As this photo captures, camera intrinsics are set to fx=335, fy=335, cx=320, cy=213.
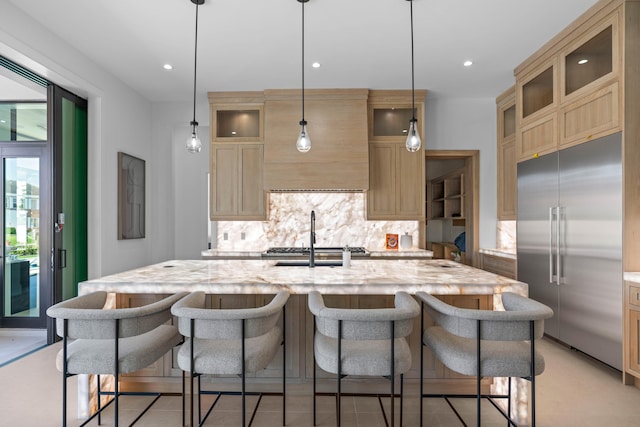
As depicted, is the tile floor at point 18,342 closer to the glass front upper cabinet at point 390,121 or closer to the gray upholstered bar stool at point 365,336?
the gray upholstered bar stool at point 365,336

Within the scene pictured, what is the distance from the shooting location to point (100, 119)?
3725 mm

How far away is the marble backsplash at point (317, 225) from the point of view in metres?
4.73

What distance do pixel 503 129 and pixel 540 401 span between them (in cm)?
343

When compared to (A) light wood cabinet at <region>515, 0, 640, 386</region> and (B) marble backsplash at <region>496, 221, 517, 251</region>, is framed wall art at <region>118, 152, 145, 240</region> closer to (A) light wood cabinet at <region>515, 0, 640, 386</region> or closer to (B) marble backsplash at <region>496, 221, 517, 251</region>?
(A) light wood cabinet at <region>515, 0, 640, 386</region>

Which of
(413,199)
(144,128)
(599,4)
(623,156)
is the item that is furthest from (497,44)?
(144,128)

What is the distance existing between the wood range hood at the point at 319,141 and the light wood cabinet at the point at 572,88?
1.80 m

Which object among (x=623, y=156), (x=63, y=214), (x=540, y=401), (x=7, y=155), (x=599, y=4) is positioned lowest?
(x=540, y=401)

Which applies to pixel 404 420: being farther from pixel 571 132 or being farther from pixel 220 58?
pixel 220 58

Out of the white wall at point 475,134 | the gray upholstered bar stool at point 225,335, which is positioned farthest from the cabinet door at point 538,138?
the gray upholstered bar stool at point 225,335

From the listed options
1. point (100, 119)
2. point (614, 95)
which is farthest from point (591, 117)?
point (100, 119)

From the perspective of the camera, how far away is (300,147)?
2592mm

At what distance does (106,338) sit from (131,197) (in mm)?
3151

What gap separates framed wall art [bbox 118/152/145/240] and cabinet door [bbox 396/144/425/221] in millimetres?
3438

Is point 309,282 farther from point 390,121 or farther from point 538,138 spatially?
point 390,121
